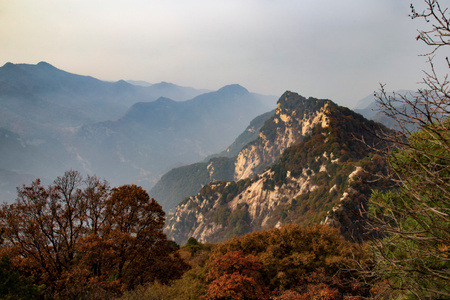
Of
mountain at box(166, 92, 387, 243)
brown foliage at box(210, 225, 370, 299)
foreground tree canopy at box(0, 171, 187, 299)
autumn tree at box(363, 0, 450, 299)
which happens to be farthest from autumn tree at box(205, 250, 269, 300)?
mountain at box(166, 92, 387, 243)

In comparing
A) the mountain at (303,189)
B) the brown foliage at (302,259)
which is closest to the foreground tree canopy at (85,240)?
the brown foliage at (302,259)

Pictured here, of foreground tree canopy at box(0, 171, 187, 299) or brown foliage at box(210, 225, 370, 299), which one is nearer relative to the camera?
foreground tree canopy at box(0, 171, 187, 299)

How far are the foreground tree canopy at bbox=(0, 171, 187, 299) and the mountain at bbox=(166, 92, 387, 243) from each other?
1268 inches

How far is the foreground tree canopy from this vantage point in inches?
717

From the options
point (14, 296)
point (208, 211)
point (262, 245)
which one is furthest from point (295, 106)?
point (14, 296)

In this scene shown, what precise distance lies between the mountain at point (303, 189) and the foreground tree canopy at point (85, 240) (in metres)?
32.2

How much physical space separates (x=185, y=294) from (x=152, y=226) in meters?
6.92

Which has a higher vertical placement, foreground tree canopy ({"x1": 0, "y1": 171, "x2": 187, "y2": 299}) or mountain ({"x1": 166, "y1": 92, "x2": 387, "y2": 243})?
foreground tree canopy ({"x1": 0, "y1": 171, "x2": 187, "y2": 299})

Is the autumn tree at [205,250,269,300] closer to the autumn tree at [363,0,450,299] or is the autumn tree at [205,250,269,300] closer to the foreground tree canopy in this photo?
the foreground tree canopy

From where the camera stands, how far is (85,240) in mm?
18812

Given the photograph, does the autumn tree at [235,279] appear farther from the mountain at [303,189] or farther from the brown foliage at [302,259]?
the mountain at [303,189]

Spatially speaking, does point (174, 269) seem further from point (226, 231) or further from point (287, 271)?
point (226, 231)

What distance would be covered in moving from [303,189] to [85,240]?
88055 mm

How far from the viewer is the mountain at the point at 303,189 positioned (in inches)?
2414
